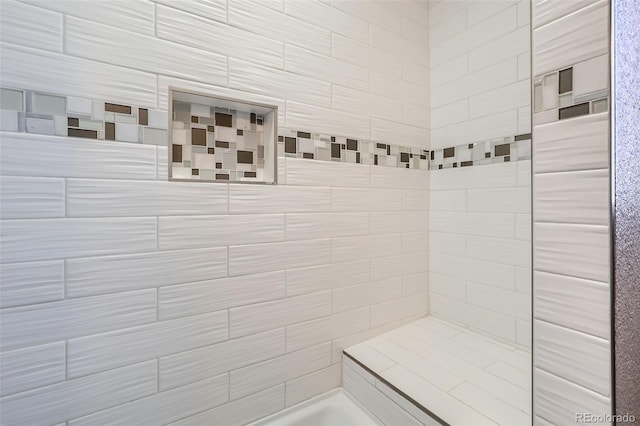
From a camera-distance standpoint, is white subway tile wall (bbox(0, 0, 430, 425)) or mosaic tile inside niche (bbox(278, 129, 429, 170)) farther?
mosaic tile inside niche (bbox(278, 129, 429, 170))

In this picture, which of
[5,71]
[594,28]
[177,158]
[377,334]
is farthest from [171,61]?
[377,334]

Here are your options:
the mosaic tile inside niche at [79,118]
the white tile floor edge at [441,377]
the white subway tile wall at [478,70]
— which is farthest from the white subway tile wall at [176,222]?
the white subway tile wall at [478,70]

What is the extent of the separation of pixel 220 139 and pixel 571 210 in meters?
1.17

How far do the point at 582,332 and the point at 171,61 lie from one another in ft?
4.72

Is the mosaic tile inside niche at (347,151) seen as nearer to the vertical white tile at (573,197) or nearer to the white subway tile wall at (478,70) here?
the white subway tile wall at (478,70)

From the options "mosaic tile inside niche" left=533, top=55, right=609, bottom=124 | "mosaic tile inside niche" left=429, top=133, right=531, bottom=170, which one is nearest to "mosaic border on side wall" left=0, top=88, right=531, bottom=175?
"mosaic tile inside niche" left=429, top=133, right=531, bottom=170

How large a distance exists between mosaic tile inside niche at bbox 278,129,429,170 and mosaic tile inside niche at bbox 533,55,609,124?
837mm

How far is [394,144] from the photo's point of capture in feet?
5.54

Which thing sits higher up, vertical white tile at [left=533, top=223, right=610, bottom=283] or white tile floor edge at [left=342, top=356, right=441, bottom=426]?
vertical white tile at [left=533, top=223, right=610, bottom=283]

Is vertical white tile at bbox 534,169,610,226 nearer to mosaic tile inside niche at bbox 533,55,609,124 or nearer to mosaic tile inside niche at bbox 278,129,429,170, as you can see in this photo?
mosaic tile inside niche at bbox 533,55,609,124

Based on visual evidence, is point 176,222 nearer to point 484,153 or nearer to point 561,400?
point 561,400

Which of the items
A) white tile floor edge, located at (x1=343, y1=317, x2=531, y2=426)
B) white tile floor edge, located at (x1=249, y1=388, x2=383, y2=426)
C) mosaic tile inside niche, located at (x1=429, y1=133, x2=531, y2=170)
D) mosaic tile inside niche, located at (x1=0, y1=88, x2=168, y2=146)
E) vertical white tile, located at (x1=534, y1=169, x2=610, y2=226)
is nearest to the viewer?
vertical white tile, located at (x1=534, y1=169, x2=610, y2=226)

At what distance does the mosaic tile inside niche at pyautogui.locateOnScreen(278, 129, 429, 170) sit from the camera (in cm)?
132

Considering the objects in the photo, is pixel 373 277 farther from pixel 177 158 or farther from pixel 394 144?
pixel 177 158
